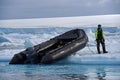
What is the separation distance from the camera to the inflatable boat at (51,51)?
11.4m

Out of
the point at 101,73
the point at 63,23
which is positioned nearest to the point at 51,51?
the point at 101,73

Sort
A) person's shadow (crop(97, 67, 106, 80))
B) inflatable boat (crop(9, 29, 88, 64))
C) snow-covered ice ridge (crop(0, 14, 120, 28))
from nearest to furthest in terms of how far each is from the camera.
Result: person's shadow (crop(97, 67, 106, 80)) < inflatable boat (crop(9, 29, 88, 64)) < snow-covered ice ridge (crop(0, 14, 120, 28))

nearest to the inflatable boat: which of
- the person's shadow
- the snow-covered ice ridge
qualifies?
the person's shadow

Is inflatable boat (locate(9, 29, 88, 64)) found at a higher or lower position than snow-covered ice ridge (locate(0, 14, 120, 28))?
lower

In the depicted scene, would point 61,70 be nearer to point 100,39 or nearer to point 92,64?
point 92,64

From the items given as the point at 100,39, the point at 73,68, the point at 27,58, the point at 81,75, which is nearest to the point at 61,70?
the point at 73,68

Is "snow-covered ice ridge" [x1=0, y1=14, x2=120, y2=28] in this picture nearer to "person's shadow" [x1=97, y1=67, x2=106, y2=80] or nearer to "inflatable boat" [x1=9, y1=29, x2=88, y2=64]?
"inflatable boat" [x1=9, y1=29, x2=88, y2=64]

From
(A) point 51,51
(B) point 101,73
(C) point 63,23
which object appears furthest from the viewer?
(C) point 63,23

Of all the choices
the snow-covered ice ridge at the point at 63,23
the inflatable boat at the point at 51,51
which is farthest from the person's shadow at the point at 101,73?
the snow-covered ice ridge at the point at 63,23

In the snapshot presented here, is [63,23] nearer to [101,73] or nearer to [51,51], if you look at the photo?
[51,51]

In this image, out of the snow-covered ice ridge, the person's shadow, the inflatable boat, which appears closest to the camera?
the person's shadow

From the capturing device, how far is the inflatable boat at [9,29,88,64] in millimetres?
11430

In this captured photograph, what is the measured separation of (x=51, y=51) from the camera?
38.1 feet

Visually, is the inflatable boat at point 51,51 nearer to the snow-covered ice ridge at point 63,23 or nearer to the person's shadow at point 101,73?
the person's shadow at point 101,73
